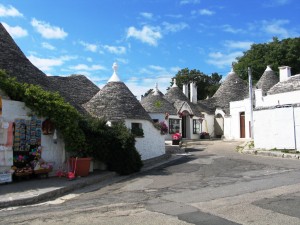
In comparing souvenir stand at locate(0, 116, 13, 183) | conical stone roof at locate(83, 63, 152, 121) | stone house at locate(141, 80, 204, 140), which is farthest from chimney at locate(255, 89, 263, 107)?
souvenir stand at locate(0, 116, 13, 183)

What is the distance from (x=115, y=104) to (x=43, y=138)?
5.98 m

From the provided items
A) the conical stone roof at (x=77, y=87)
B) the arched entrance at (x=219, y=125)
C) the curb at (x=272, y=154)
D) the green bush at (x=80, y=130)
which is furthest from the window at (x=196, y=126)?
the green bush at (x=80, y=130)

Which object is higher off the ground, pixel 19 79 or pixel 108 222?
pixel 19 79

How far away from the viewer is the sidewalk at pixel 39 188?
934 centimetres

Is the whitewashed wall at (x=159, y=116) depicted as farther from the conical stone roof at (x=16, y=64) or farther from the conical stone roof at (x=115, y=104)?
the conical stone roof at (x=16, y=64)

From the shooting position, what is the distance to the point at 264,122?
22375mm

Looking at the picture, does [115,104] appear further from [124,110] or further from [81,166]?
[81,166]

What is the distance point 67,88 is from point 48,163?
8834 mm

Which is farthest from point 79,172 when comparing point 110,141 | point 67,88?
point 67,88

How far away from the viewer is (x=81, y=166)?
13.4 metres

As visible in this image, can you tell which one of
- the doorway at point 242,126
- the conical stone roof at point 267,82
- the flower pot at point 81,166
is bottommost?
the flower pot at point 81,166

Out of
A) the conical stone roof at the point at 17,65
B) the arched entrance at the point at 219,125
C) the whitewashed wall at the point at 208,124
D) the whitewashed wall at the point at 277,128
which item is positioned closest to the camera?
the conical stone roof at the point at 17,65

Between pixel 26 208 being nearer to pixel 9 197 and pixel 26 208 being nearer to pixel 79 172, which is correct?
pixel 9 197

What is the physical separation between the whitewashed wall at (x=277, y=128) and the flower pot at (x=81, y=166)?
12596 mm
